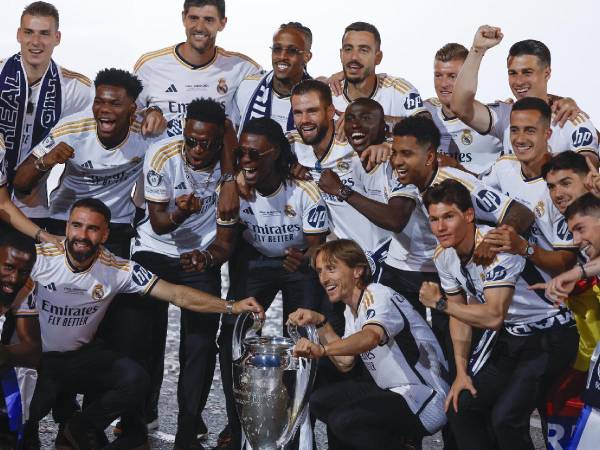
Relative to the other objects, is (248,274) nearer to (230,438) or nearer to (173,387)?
(230,438)

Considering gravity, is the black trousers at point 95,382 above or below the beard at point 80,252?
below

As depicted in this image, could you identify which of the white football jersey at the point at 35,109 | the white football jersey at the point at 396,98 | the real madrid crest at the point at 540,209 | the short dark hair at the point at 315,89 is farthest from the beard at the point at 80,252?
the real madrid crest at the point at 540,209

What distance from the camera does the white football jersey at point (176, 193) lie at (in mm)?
5207

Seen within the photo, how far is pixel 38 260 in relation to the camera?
4996 mm

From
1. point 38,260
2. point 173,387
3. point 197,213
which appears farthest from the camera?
point 173,387

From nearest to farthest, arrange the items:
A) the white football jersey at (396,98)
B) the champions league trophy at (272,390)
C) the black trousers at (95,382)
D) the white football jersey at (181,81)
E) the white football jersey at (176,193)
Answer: the champions league trophy at (272,390) → the black trousers at (95,382) → the white football jersey at (176,193) → the white football jersey at (396,98) → the white football jersey at (181,81)

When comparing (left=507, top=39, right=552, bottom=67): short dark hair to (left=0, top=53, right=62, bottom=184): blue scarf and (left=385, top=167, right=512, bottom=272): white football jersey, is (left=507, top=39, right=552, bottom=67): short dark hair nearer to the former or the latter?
(left=385, top=167, right=512, bottom=272): white football jersey

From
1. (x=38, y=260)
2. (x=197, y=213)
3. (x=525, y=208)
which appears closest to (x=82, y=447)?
(x=38, y=260)

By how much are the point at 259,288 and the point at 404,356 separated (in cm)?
89

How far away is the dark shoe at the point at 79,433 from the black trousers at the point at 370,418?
0.99 meters

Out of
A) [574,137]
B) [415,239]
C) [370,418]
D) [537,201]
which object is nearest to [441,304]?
[370,418]

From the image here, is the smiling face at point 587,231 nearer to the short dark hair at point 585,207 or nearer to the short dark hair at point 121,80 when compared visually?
the short dark hair at point 585,207

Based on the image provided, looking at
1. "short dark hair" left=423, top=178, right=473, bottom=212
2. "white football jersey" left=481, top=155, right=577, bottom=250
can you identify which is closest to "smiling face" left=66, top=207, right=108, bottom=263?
"short dark hair" left=423, top=178, right=473, bottom=212

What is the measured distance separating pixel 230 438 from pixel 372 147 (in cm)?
144
